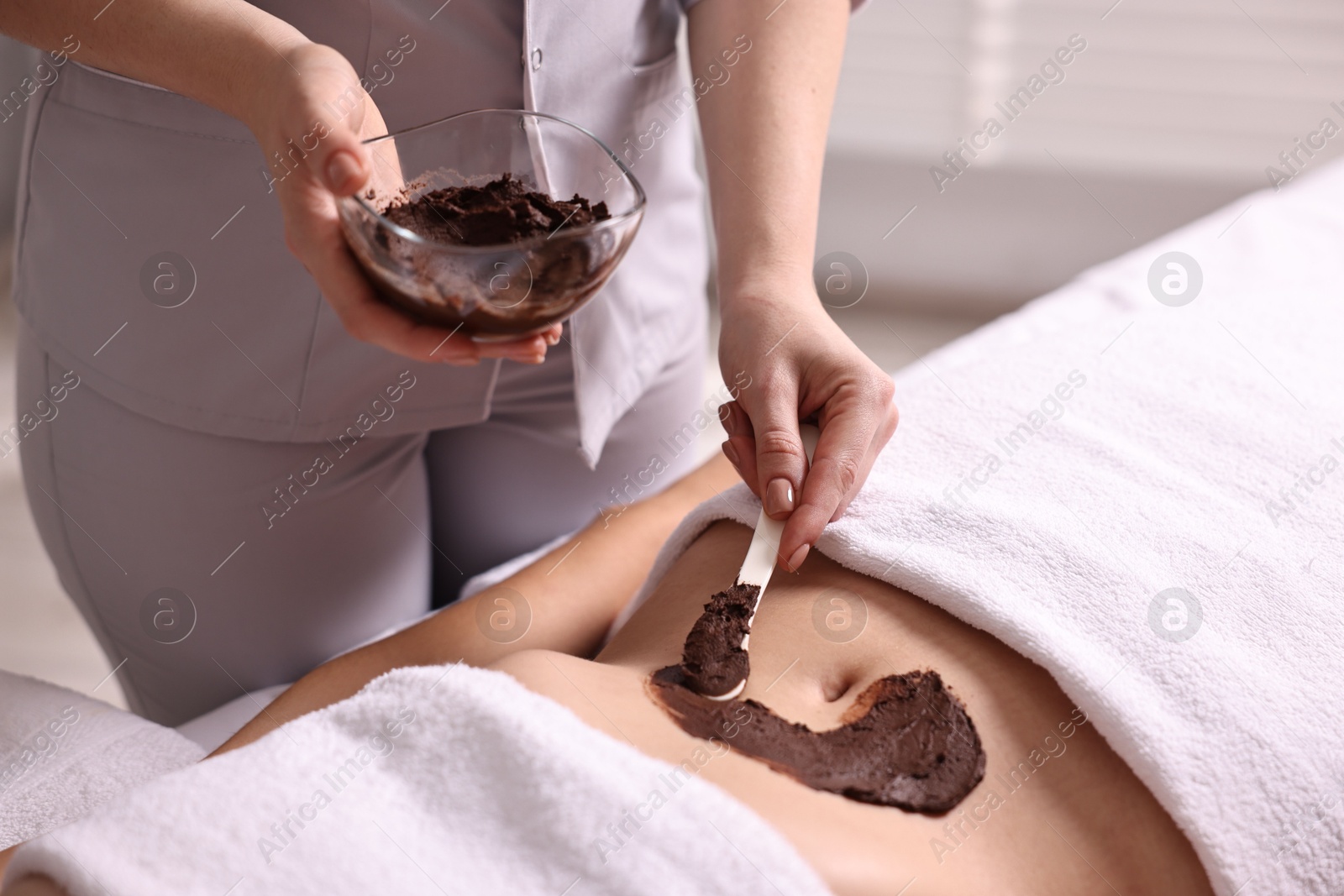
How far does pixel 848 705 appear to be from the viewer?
2.64ft

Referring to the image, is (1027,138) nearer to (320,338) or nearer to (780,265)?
(780,265)

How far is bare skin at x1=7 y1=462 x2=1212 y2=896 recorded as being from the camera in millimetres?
696

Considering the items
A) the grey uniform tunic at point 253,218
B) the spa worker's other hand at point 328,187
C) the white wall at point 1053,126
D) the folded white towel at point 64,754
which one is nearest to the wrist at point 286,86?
the spa worker's other hand at point 328,187

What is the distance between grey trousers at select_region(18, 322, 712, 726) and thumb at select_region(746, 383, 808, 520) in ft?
1.03

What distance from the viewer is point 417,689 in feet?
2.28

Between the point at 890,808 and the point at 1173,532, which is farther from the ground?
the point at 890,808

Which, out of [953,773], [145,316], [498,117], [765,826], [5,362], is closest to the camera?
[765,826]

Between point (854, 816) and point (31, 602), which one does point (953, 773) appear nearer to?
point (854, 816)

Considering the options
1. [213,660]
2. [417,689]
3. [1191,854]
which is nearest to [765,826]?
[417,689]

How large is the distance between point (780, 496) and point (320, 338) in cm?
49

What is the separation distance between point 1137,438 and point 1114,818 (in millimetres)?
428

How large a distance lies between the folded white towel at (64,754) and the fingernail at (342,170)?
1.92 feet

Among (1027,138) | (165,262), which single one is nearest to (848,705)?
(165,262)

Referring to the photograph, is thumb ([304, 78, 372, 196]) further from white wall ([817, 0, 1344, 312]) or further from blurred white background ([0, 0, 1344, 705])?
white wall ([817, 0, 1344, 312])
